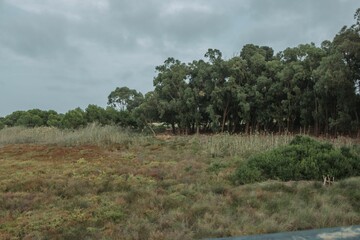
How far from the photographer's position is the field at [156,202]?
4.58m

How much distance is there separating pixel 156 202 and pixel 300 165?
128 inches

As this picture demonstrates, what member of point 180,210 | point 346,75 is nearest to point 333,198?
point 180,210

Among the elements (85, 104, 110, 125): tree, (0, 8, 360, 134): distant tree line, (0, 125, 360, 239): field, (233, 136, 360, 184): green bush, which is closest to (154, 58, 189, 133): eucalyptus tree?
(0, 8, 360, 134): distant tree line

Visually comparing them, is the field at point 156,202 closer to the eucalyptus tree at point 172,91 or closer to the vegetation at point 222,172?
the vegetation at point 222,172

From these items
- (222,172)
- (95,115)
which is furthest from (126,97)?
(222,172)

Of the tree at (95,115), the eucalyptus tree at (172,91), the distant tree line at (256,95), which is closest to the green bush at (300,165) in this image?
the distant tree line at (256,95)

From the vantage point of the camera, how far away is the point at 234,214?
201 inches

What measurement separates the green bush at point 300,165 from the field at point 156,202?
0.48 m

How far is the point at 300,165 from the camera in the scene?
7.51 meters

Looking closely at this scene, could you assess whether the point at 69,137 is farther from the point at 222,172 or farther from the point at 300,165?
the point at 300,165

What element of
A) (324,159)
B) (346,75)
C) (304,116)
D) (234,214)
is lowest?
(234,214)

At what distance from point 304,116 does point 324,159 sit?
12.0 metres

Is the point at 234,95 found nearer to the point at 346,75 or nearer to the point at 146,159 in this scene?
the point at 346,75

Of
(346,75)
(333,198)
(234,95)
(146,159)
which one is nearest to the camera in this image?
(333,198)
